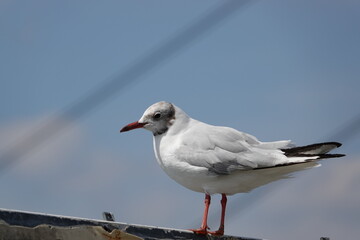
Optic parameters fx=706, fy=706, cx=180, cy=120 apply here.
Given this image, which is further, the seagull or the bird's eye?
the bird's eye

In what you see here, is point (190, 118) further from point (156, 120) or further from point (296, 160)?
point (296, 160)

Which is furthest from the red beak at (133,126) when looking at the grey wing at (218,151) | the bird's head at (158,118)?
the grey wing at (218,151)

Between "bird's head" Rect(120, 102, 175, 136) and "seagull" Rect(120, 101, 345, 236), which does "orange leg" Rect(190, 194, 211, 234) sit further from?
"bird's head" Rect(120, 102, 175, 136)

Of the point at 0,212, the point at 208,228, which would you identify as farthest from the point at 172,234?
the point at 0,212

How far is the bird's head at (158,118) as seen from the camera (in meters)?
6.46

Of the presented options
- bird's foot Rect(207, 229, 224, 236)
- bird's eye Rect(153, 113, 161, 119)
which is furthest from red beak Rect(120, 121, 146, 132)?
bird's foot Rect(207, 229, 224, 236)

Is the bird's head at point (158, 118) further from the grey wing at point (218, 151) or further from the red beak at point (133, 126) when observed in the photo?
the grey wing at point (218, 151)

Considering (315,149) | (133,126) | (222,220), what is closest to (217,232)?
(222,220)

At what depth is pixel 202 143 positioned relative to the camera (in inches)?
247

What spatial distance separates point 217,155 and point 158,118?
69 cm

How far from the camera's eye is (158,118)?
6484 mm

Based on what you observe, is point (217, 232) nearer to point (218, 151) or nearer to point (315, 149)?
point (218, 151)

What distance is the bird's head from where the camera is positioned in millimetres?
6461

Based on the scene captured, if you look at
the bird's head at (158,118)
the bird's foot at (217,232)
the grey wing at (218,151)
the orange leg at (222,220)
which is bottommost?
the bird's foot at (217,232)
